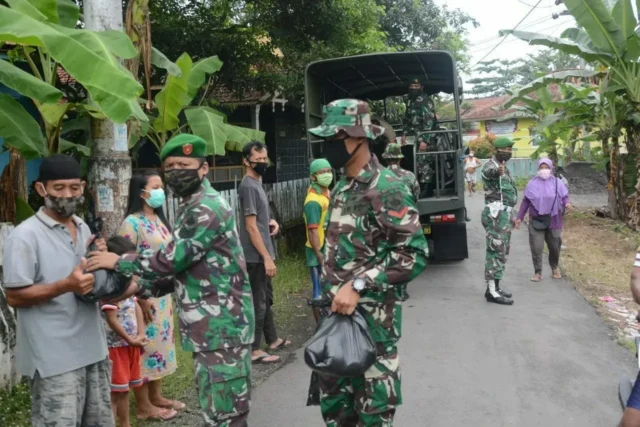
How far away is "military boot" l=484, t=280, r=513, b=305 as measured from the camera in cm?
779

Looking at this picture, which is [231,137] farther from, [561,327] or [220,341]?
[220,341]

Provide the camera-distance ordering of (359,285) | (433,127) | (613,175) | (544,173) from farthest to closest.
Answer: (613,175) → (433,127) → (544,173) → (359,285)

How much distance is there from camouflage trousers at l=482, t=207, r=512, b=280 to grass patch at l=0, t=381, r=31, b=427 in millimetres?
5352

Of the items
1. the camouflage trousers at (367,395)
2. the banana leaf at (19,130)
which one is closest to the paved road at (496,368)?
the camouflage trousers at (367,395)

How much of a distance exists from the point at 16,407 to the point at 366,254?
3097 millimetres

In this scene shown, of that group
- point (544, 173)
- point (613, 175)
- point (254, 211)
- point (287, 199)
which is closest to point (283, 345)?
point (254, 211)

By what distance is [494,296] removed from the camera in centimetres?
786

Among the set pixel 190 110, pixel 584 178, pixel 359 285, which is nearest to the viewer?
pixel 359 285

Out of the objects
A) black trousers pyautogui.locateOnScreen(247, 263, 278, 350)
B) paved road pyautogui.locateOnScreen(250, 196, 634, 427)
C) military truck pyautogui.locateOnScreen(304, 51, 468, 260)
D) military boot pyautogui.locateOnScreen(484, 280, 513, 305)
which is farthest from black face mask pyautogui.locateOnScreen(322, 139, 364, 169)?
military truck pyautogui.locateOnScreen(304, 51, 468, 260)

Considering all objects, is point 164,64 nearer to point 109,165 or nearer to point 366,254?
point 109,165

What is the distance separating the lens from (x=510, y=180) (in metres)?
7.84

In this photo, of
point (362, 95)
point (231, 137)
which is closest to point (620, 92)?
point (362, 95)

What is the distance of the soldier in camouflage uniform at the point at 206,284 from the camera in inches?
121

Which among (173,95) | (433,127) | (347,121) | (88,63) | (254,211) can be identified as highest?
(173,95)
